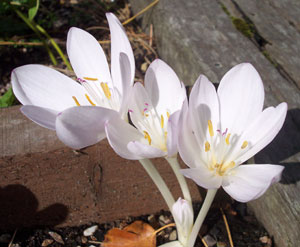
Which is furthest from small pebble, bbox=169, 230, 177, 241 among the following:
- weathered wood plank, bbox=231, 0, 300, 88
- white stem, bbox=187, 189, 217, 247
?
weathered wood plank, bbox=231, 0, 300, 88

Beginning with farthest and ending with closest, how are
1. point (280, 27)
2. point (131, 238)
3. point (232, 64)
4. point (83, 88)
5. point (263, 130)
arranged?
point (280, 27), point (232, 64), point (131, 238), point (83, 88), point (263, 130)

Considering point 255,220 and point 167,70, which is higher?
point 167,70

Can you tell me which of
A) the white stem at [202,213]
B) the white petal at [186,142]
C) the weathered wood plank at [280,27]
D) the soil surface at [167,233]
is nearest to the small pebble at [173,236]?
the soil surface at [167,233]

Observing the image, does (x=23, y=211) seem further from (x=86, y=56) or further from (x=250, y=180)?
(x=250, y=180)

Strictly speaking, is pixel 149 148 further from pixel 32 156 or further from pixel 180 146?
pixel 32 156

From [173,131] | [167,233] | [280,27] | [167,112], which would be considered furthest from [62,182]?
[280,27]

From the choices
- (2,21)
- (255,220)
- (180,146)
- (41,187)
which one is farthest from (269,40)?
(2,21)

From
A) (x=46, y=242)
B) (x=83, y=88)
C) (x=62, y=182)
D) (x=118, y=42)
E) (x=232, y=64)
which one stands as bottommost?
(x=46, y=242)
